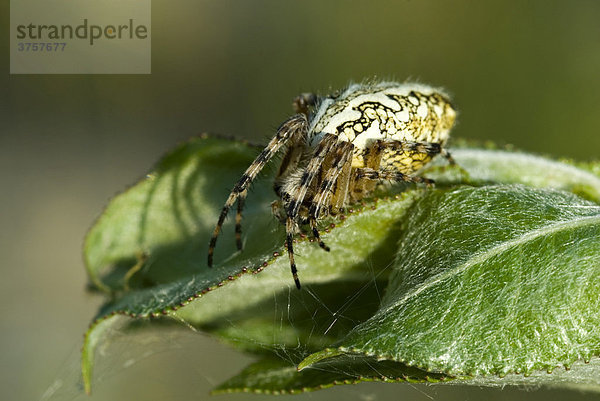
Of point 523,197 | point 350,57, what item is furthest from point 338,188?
point 350,57

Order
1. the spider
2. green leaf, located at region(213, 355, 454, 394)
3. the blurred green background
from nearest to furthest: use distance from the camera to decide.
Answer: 1. green leaf, located at region(213, 355, 454, 394)
2. the spider
3. the blurred green background

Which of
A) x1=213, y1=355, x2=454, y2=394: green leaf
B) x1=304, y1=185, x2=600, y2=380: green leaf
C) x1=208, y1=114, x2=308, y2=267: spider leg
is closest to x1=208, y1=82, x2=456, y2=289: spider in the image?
x1=208, y1=114, x2=308, y2=267: spider leg

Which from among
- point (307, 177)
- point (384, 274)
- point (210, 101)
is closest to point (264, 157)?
point (307, 177)

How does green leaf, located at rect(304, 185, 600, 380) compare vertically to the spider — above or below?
below

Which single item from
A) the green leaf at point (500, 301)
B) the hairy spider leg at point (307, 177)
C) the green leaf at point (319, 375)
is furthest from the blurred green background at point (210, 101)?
the green leaf at point (500, 301)

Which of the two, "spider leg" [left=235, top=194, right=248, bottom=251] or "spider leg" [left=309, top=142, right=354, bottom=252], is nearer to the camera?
"spider leg" [left=309, top=142, right=354, bottom=252]

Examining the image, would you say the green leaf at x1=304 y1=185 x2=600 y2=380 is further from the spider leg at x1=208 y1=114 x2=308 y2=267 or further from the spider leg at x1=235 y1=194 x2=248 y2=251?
the spider leg at x1=208 y1=114 x2=308 y2=267

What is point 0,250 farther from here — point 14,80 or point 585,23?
point 585,23
